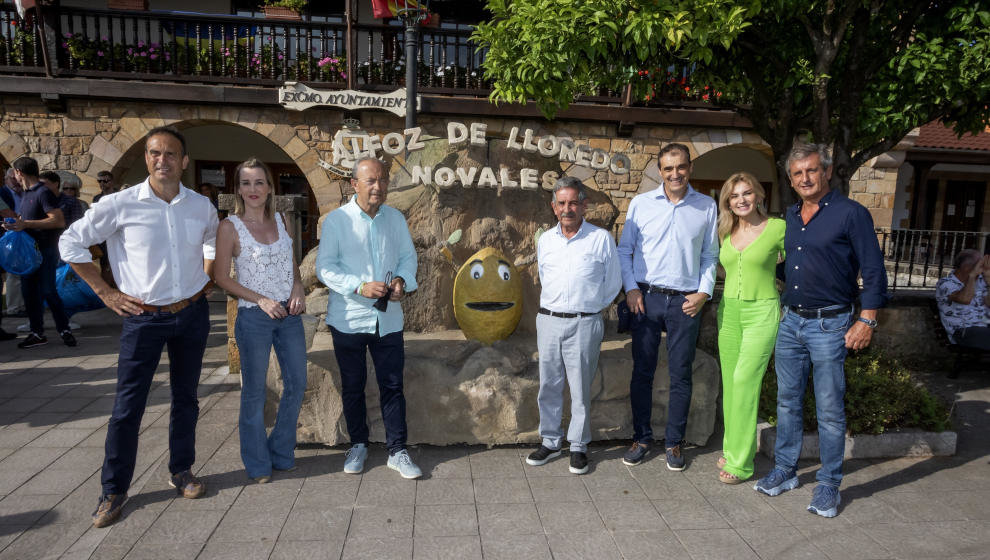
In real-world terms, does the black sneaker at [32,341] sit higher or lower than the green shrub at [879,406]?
lower

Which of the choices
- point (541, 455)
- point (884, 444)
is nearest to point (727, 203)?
point (541, 455)

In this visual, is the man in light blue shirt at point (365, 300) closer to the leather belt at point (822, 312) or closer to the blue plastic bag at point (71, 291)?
the leather belt at point (822, 312)

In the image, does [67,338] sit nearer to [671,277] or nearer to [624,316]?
[624,316]

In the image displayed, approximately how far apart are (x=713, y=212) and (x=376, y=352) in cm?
209

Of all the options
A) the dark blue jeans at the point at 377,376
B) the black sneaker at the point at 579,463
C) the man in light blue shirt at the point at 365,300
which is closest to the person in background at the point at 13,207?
the man in light blue shirt at the point at 365,300

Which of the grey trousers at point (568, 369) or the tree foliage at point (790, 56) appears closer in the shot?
the grey trousers at point (568, 369)

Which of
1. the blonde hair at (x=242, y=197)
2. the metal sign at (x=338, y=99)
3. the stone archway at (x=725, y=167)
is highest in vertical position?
the metal sign at (x=338, y=99)

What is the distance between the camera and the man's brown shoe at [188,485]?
3.12 metres

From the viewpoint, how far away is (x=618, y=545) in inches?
109

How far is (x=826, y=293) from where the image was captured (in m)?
3.04

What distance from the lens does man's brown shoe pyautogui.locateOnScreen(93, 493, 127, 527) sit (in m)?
2.84

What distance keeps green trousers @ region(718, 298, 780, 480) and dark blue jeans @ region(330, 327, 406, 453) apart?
1.84 m

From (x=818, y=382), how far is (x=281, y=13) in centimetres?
1143

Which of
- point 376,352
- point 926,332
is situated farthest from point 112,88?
A: point 926,332
